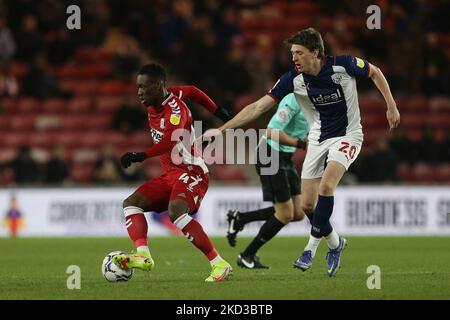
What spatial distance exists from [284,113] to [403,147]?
28.7ft

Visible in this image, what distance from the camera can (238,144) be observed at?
1764cm

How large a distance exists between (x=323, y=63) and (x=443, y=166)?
10.1 m

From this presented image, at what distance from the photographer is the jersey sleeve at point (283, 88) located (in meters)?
8.88

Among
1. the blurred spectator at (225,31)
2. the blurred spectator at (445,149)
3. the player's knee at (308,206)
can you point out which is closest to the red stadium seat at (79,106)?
the blurred spectator at (225,31)

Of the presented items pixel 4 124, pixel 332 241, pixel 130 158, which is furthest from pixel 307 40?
pixel 4 124

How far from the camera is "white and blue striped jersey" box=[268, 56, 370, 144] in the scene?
874 centimetres

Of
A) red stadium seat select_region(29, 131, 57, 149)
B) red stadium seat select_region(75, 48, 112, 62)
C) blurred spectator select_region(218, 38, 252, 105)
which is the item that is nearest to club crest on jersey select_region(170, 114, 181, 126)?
blurred spectator select_region(218, 38, 252, 105)

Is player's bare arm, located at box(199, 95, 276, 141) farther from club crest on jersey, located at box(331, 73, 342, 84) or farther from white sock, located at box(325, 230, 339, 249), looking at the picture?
white sock, located at box(325, 230, 339, 249)

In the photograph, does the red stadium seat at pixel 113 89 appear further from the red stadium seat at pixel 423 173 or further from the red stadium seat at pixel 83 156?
the red stadium seat at pixel 423 173

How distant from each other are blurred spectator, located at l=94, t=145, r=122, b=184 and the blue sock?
30.8 feet

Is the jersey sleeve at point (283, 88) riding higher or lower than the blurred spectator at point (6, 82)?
higher

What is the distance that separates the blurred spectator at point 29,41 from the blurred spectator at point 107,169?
3.42m
